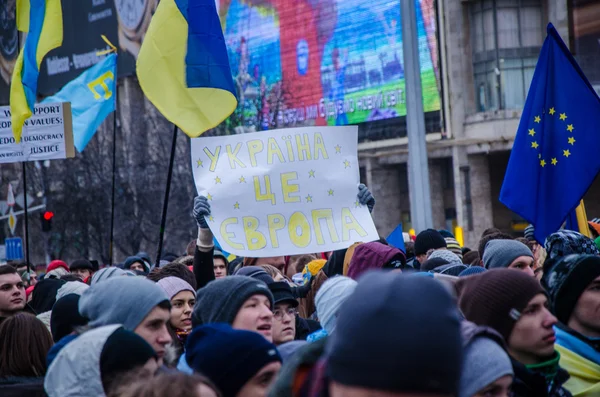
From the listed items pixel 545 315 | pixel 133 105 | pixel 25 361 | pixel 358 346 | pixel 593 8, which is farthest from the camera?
pixel 133 105

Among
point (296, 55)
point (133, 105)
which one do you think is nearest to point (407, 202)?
point (296, 55)

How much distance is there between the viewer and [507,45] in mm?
41188

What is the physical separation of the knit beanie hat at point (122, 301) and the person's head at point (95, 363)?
552 millimetres

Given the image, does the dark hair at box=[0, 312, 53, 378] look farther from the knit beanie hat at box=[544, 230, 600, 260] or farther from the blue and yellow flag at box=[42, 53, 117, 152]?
the blue and yellow flag at box=[42, 53, 117, 152]

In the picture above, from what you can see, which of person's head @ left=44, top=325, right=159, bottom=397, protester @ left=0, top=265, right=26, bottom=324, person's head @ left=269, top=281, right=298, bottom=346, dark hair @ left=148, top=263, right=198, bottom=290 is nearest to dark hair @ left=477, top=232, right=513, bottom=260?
dark hair @ left=148, top=263, right=198, bottom=290

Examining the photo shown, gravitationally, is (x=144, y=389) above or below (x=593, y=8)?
below

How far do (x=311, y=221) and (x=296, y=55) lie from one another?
4447 centimetres

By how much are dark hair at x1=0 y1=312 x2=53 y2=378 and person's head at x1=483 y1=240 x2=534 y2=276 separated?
301 centimetres

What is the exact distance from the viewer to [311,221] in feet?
26.3

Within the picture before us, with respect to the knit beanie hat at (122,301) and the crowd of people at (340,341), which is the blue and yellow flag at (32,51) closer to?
the crowd of people at (340,341)

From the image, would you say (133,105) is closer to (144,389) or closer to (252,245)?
(252,245)

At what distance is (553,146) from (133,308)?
5176mm

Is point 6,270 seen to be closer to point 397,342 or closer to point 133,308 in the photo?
point 133,308

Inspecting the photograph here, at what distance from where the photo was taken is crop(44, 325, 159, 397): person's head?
4.04 m
